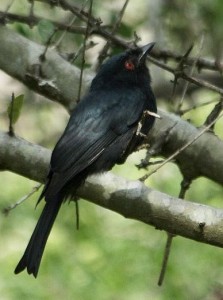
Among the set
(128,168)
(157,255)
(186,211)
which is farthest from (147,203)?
(128,168)

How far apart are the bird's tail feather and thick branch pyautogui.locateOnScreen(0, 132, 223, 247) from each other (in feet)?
1.23

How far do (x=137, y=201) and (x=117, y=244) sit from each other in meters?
2.49

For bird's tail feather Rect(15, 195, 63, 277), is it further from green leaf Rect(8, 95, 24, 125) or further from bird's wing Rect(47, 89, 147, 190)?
green leaf Rect(8, 95, 24, 125)

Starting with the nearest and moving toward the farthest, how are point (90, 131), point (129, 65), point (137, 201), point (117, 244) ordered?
point (137, 201) < point (90, 131) < point (129, 65) < point (117, 244)

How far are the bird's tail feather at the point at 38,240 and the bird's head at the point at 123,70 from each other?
1.06 m

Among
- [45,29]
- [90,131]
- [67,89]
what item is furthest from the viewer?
[67,89]

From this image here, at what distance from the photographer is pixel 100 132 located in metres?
5.20

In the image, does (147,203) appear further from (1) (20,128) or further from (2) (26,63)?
(1) (20,128)

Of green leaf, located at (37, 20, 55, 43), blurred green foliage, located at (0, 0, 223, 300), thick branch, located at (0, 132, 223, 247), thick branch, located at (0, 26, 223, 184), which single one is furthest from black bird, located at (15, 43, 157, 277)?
blurred green foliage, located at (0, 0, 223, 300)

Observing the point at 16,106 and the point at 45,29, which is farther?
the point at 45,29

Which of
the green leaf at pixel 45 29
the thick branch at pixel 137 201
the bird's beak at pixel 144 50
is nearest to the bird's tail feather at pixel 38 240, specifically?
the thick branch at pixel 137 201

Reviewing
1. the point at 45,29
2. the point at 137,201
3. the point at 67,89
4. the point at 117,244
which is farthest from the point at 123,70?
the point at 137,201

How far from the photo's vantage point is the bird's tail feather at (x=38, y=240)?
4.59 meters

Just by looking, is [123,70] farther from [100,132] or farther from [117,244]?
[117,244]
